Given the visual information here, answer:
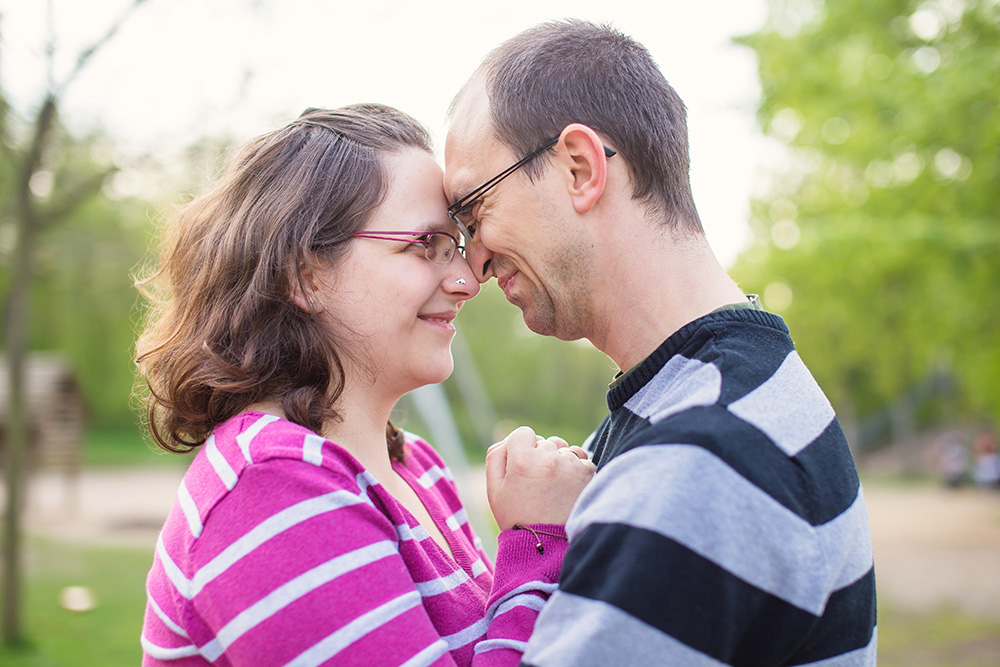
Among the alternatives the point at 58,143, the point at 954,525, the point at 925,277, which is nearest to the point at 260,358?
the point at 58,143

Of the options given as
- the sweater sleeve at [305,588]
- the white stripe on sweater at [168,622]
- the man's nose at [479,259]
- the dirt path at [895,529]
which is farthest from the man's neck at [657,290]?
the dirt path at [895,529]

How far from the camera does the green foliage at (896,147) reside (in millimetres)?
8109

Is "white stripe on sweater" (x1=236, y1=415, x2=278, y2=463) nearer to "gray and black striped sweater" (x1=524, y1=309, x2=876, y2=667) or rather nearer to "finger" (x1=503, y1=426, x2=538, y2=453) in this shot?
"finger" (x1=503, y1=426, x2=538, y2=453)

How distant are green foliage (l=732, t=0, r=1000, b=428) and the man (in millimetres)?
6827

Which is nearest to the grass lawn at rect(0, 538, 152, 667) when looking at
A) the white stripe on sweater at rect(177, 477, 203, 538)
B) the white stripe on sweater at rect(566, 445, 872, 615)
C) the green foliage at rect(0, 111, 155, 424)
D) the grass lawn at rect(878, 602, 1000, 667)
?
the green foliage at rect(0, 111, 155, 424)

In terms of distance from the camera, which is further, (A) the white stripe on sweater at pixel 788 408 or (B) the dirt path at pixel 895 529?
(B) the dirt path at pixel 895 529

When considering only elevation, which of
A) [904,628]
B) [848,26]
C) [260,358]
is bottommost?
[904,628]

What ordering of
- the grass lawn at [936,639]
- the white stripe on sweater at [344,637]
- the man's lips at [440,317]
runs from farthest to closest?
the grass lawn at [936,639] → the man's lips at [440,317] → the white stripe on sweater at [344,637]

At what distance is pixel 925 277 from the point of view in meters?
11.2

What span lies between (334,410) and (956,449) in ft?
86.7

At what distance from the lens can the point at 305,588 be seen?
1.50 meters

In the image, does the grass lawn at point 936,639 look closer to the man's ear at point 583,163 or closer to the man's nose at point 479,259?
the man's nose at point 479,259

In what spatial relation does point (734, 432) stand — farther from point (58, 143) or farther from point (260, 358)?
point (58, 143)

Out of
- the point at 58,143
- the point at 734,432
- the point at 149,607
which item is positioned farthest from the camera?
the point at 58,143
